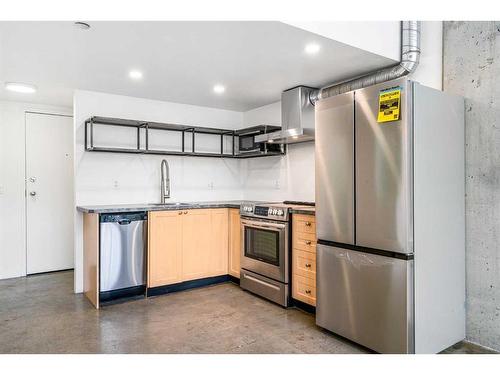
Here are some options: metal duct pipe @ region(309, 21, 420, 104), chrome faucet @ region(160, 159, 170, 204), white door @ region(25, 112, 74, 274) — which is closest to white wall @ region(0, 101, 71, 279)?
white door @ region(25, 112, 74, 274)

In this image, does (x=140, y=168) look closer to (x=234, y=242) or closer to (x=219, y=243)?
(x=219, y=243)

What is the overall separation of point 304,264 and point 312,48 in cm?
196

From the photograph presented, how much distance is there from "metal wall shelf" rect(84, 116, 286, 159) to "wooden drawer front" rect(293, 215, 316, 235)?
50.7 inches

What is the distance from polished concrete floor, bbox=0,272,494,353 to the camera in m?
2.73

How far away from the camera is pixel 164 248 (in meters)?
4.04

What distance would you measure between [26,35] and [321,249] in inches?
109

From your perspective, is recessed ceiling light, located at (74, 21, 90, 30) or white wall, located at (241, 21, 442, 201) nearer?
recessed ceiling light, located at (74, 21, 90, 30)

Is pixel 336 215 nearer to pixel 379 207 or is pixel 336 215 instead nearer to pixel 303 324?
pixel 379 207

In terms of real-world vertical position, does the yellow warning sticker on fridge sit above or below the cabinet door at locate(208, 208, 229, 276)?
above

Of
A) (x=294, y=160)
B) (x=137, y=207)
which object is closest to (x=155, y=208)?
(x=137, y=207)

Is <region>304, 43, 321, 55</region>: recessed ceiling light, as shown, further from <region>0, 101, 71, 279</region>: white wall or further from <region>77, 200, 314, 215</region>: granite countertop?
<region>0, 101, 71, 279</region>: white wall

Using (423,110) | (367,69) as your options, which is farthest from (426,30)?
(423,110)

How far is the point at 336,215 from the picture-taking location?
283 centimetres

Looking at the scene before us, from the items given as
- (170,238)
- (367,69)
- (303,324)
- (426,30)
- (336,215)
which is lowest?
(303,324)
